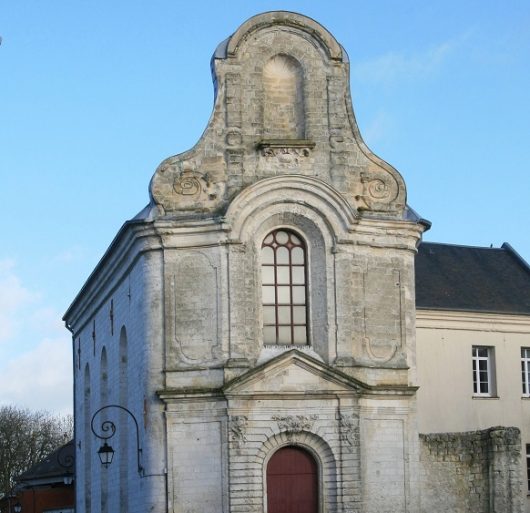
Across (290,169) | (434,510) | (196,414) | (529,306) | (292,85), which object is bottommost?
(434,510)

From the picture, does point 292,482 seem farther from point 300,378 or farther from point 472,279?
point 472,279

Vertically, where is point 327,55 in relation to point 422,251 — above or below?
above

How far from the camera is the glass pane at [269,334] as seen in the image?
2917cm

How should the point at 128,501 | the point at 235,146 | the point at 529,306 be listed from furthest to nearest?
1. the point at 529,306
2. the point at 128,501
3. the point at 235,146

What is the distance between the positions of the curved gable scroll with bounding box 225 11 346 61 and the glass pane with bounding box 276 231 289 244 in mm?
4580

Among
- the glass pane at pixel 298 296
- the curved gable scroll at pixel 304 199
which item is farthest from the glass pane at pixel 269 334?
the curved gable scroll at pixel 304 199

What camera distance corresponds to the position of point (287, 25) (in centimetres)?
3050

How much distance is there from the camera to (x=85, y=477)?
40.5 metres

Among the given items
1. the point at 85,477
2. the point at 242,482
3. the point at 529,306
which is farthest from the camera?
the point at 85,477

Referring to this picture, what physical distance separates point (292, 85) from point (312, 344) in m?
6.54

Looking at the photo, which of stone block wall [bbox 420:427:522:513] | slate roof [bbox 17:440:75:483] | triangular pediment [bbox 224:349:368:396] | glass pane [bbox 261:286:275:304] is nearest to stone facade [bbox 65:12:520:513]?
triangular pediment [bbox 224:349:368:396]

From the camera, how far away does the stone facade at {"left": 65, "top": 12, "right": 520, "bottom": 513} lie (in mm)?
28188

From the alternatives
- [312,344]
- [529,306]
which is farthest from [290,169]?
[529,306]

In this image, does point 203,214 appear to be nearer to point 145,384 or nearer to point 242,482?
point 145,384
